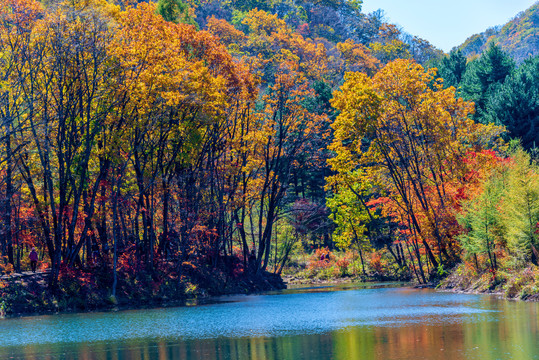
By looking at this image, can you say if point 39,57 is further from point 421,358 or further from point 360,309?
point 421,358

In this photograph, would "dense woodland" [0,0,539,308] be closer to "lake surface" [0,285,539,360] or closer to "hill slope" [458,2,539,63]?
"lake surface" [0,285,539,360]

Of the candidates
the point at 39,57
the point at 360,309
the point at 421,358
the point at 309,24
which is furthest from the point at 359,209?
the point at 309,24

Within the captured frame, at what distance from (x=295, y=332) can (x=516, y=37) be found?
5954 inches

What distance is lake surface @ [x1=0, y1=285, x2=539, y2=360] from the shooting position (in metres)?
16.1

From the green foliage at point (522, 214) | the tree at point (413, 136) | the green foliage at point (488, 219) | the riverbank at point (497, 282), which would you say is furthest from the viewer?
the tree at point (413, 136)

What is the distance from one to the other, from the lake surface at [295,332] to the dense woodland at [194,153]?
635cm

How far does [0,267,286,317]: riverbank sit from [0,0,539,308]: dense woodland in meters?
0.27

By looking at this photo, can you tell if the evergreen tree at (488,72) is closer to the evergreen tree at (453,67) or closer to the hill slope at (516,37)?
the evergreen tree at (453,67)

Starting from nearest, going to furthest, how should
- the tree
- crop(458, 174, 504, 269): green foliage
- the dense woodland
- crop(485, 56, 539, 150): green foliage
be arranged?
the dense woodland < crop(458, 174, 504, 269): green foliage < the tree < crop(485, 56, 539, 150): green foliage

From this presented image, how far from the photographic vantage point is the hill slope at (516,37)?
146 metres

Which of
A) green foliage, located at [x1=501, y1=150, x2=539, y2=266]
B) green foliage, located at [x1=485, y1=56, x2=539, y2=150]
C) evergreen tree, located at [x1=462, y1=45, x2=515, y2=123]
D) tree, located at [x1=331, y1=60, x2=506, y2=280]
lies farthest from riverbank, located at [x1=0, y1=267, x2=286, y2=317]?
evergreen tree, located at [x1=462, y1=45, x2=515, y2=123]

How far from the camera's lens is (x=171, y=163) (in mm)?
39500

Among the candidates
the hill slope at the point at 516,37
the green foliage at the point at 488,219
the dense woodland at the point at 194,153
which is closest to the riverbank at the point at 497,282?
the dense woodland at the point at 194,153

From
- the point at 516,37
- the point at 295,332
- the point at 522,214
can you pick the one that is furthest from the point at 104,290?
the point at 516,37
